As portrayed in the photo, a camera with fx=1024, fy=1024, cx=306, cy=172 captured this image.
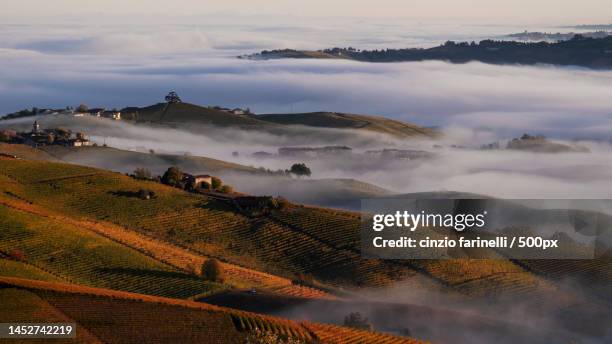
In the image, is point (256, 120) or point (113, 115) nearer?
point (113, 115)

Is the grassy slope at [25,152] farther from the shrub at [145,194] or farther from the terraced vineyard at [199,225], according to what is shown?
the shrub at [145,194]

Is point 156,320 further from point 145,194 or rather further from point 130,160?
point 130,160

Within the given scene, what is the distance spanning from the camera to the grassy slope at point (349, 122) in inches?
6988

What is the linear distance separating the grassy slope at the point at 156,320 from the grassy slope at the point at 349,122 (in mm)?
135112

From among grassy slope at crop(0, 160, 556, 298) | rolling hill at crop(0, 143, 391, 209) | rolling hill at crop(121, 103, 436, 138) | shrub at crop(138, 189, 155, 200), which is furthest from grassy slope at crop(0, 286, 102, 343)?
rolling hill at crop(121, 103, 436, 138)

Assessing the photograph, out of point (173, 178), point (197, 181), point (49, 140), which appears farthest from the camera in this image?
point (49, 140)

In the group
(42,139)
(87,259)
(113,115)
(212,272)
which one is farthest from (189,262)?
(113,115)

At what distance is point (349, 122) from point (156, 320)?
14454cm

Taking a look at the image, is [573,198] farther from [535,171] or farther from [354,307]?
[354,307]

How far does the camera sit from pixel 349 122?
18050cm

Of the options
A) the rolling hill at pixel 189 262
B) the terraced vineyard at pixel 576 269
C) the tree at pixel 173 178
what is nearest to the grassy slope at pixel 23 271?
the rolling hill at pixel 189 262

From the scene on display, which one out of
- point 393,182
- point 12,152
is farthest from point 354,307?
point 393,182

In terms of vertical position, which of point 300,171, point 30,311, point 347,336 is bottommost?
point 300,171

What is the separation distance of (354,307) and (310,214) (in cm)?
2065
